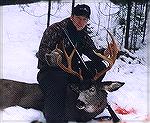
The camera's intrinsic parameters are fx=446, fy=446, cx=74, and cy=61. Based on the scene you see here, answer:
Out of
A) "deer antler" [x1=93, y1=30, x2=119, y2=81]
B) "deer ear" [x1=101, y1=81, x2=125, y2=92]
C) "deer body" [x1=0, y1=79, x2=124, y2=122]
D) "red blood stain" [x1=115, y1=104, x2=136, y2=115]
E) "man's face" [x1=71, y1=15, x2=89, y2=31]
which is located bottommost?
"red blood stain" [x1=115, y1=104, x2=136, y2=115]

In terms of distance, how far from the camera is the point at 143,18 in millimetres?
9336

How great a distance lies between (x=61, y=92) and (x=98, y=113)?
532mm

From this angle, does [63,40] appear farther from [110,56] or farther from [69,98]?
[69,98]

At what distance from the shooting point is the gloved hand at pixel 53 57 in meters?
5.32

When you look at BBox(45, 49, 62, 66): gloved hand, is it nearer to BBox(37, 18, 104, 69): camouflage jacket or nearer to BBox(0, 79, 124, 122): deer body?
BBox(37, 18, 104, 69): camouflage jacket

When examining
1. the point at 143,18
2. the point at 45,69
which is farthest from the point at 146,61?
the point at 45,69

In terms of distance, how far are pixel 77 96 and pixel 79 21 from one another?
37.7 inches

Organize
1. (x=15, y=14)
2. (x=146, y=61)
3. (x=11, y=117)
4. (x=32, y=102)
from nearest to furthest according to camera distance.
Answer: (x=11, y=117)
(x=32, y=102)
(x=146, y=61)
(x=15, y=14)

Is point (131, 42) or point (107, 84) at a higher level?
point (107, 84)

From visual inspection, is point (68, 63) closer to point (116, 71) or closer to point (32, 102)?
point (32, 102)

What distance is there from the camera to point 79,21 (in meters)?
5.66

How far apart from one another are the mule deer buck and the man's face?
380 millimetres

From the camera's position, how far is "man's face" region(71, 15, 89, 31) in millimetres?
5617

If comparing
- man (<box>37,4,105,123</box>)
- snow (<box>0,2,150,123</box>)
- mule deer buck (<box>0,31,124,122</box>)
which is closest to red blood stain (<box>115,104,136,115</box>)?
snow (<box>0,2,150,123</box>)
